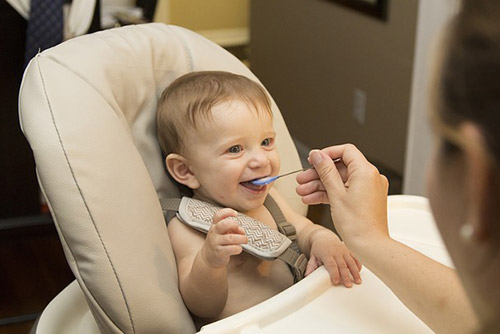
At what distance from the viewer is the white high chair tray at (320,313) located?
40.1 inches

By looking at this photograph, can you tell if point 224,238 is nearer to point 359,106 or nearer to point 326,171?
point 326,171

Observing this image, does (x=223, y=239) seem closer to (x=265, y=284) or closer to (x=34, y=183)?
(x=265, y=284)

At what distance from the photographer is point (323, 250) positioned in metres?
1.25

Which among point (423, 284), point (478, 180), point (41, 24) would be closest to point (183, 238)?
point (423, 284)

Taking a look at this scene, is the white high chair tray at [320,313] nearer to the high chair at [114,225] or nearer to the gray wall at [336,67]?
the high chair at [114,225]

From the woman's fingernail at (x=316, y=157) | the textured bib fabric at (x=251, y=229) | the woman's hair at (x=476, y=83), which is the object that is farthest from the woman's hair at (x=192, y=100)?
the woman's hair at (x=476, y=83)

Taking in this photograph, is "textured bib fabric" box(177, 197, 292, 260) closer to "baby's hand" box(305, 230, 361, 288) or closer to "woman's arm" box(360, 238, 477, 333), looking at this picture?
"baby's hand" box(305, 230, 361, 288)

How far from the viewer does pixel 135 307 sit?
3.53ft

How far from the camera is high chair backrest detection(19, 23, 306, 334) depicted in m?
1.06

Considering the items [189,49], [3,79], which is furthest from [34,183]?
[189,49]

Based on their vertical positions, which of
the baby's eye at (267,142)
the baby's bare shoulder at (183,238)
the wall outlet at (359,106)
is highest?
the baby's eye at (267,142)

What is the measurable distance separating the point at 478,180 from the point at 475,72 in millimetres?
68

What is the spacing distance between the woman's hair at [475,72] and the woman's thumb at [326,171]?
23.2 inches

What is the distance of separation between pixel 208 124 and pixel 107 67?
195 mm
